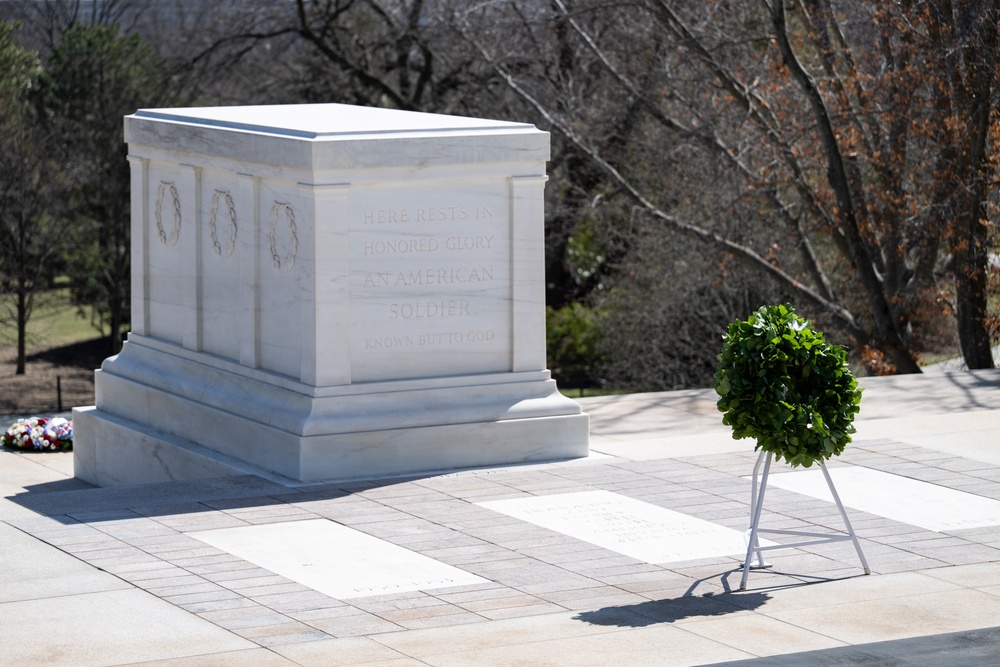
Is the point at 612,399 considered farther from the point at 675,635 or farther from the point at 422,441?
the point at 675,635

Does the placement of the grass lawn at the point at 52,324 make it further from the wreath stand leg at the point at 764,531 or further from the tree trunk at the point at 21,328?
the wreath stand leg at the point at 764,531

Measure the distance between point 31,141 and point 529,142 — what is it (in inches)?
895

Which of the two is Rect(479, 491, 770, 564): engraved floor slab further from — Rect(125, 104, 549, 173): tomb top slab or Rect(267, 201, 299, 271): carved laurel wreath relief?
Rect(125, 104, 549, 173): tomb top slab

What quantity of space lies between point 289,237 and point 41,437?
4818 mm

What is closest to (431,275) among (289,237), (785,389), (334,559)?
(289,237)

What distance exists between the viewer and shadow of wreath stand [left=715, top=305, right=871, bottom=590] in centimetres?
687

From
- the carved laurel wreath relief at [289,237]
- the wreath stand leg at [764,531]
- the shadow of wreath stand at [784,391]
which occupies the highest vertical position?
the carved laurel wreath relief at [289,237]

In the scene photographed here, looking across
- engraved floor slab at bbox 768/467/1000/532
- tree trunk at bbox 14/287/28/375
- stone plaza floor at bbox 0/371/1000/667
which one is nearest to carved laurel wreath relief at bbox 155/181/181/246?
stone plaza floor at bbox 0/371/1000/667

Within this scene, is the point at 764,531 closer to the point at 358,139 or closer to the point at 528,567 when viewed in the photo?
the point at 528,567

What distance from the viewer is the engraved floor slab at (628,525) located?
7785 mm

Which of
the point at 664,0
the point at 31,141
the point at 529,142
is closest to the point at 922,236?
the point at 664,0

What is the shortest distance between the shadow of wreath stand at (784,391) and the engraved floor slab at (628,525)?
680 mm

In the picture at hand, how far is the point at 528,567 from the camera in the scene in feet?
24.5

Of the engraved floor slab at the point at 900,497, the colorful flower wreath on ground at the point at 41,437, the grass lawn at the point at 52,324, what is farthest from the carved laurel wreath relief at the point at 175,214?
the grass lawn at the point at 52,324
